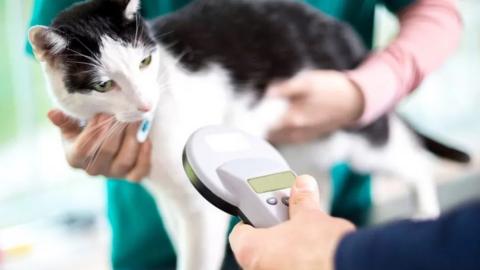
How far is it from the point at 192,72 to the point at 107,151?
0.09 meters

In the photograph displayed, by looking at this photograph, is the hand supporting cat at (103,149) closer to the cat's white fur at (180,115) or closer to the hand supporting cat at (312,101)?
the cat's white fur at (180,115)

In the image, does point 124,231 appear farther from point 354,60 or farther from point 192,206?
point 354,60

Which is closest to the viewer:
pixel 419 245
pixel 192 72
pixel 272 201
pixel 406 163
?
pixel 419 245

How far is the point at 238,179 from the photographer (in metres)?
0.42

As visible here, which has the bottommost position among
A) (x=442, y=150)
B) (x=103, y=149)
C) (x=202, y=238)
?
(x=442, y=150)

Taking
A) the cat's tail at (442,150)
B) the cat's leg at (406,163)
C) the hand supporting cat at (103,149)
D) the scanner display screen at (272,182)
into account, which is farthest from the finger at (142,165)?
the cat's tail at (442,150)

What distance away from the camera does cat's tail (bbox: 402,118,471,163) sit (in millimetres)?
733

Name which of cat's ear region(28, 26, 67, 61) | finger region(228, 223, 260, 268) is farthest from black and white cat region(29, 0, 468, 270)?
finger region(228, 223, 260, 268)

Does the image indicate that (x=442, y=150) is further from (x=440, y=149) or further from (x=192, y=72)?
(x=192, y=72)

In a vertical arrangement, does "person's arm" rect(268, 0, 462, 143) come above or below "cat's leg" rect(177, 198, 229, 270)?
above

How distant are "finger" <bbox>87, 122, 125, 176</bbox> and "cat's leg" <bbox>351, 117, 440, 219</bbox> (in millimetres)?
266

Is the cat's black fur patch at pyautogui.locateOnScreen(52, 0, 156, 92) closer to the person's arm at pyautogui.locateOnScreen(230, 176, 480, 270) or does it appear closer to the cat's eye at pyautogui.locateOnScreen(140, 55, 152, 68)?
the cat's eye at pyautogui.locateOnScreen(140, 55, 152, 68)

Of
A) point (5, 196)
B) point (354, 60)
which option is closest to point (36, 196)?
point (5, 196)

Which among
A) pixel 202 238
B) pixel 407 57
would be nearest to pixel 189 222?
pixel 202 238
